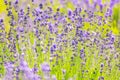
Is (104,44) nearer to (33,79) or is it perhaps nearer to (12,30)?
(12,30)

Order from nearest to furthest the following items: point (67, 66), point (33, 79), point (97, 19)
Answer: point (33, 79) → point (67, 66) → point (97, 19)

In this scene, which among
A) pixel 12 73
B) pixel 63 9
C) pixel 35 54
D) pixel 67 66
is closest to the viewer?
pixel 12 73

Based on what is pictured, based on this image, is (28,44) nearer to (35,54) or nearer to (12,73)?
(35,54)

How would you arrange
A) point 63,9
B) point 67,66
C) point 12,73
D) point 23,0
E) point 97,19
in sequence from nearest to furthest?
point 12,73 → point 67,66 → point 97,19 → point 63,9 → point 23,0

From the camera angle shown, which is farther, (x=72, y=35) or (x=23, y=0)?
(x=23, y=0)

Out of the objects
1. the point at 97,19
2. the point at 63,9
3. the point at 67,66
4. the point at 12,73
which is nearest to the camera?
the point at 12,73

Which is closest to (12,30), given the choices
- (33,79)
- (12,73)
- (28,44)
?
(28,44)

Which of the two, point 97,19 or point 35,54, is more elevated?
point 97,19

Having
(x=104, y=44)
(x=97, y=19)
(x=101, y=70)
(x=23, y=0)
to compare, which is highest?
(x=23, y=0)

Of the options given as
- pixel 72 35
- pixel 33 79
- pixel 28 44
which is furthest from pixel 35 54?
pixel 33 79
